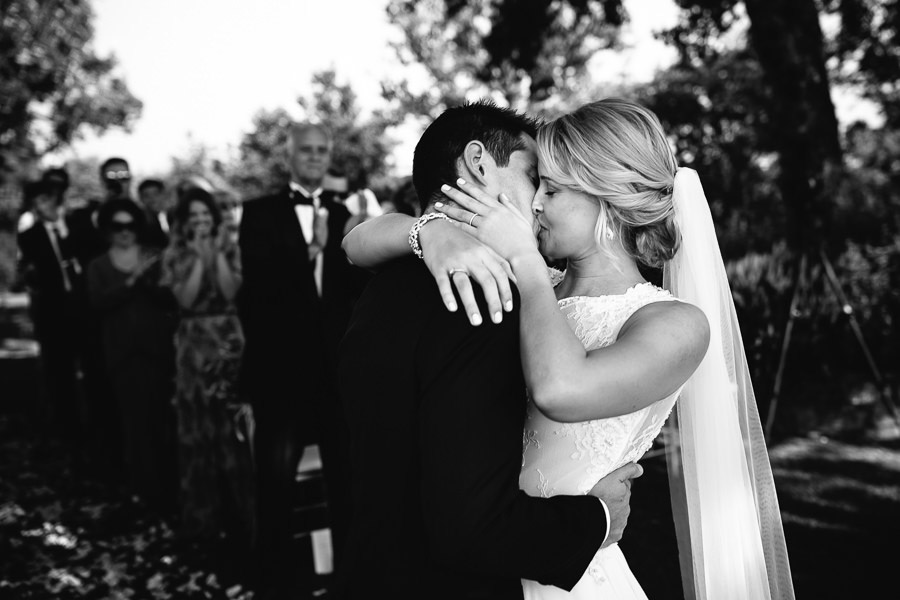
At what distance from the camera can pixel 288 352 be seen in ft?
13.1

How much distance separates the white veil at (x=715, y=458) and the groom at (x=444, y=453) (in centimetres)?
73

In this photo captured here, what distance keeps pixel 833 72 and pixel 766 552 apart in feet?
78.5

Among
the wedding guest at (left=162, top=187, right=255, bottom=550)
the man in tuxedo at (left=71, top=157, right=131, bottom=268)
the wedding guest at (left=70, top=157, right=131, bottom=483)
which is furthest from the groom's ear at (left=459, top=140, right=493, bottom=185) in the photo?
the man in tuxedo at (left=71, top=157, right=131, bottom=268)

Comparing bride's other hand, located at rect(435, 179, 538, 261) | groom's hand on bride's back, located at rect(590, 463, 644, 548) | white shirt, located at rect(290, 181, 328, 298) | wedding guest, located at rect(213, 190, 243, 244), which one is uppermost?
wedding guest, located at rect(213, 190, 243, 244)

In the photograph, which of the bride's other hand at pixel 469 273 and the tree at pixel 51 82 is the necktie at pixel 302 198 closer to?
the bride's other hand at pixel 469 273

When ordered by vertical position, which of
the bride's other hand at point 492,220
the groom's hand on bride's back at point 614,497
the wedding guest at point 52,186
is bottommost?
the groom's hand on bride's back at point 614,497

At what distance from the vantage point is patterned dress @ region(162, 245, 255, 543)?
185 inches

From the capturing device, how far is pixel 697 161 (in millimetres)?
26828

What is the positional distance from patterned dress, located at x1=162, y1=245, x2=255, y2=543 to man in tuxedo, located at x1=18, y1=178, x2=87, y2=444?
10.1ft

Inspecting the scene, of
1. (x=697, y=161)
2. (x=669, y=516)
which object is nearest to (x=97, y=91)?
(x=697, y=161)

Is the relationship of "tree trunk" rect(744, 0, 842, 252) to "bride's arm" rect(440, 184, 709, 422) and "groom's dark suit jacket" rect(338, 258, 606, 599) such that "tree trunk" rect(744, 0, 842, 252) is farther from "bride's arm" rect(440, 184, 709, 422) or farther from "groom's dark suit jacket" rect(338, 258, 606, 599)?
"groom's dark suit jacket" rect(338, 258, 606, 599)

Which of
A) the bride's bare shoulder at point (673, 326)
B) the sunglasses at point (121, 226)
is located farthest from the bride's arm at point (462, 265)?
the sunglasses at point (121, 226)

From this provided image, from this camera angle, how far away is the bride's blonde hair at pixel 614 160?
5.84 ft

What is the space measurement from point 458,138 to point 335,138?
100 ft
